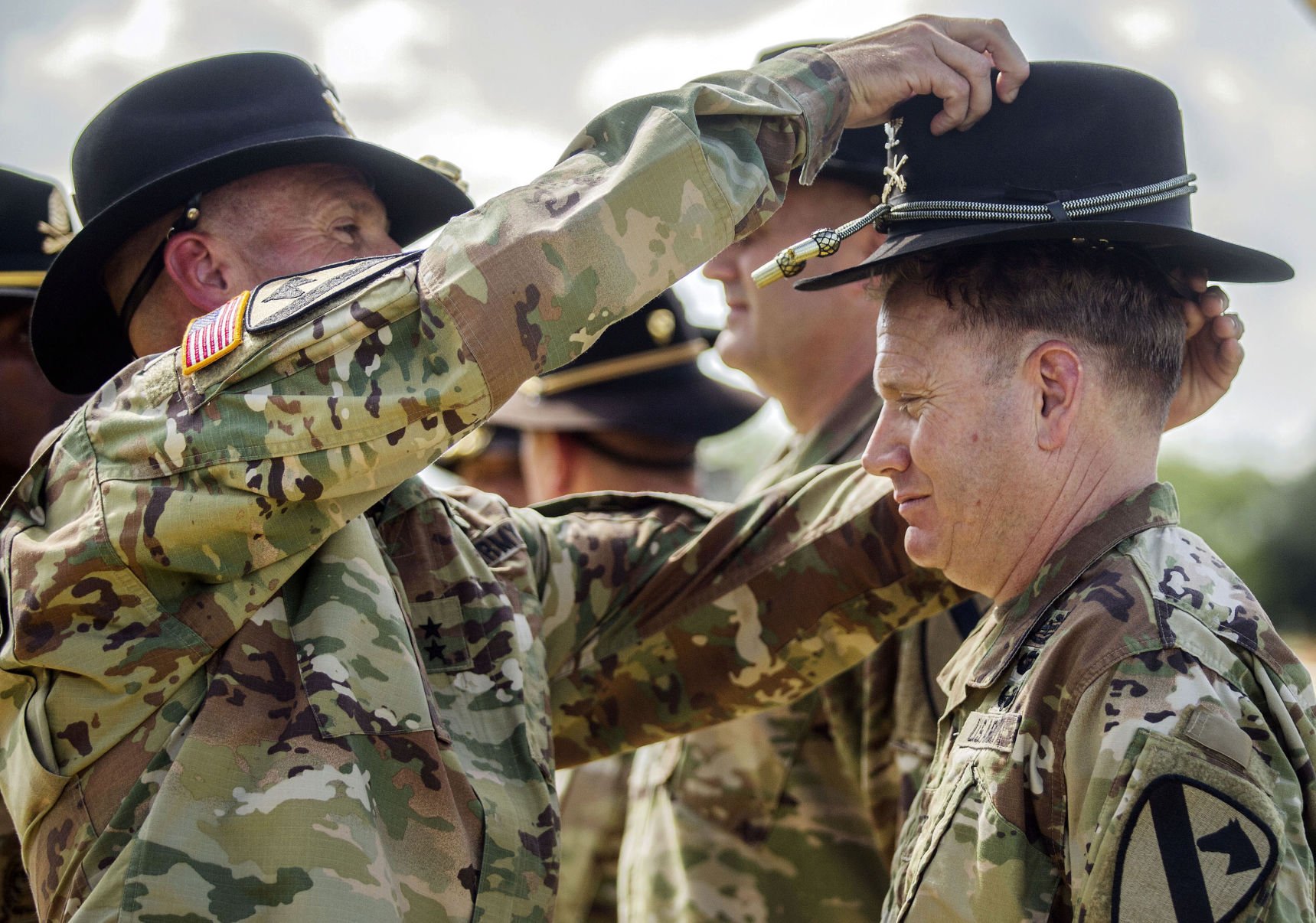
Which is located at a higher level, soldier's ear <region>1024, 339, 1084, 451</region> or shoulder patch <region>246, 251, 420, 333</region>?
shoulder patch <region>246, 251, 420, 333</region>

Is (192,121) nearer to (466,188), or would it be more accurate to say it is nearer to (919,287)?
(466,188)

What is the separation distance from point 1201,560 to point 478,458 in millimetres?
6175

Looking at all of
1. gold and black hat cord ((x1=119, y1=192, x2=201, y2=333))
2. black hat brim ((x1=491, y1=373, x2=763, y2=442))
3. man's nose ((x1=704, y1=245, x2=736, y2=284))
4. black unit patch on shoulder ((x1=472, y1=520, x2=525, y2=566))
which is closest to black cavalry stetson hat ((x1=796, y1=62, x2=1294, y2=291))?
black unit patch on shoulder ((x1=472, y1=520, x2=525, y2=566))

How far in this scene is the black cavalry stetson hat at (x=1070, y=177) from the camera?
2350 mm

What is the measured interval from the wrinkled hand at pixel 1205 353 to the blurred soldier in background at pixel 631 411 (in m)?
3.35

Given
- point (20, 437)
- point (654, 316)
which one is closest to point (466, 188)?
point (20, 437)

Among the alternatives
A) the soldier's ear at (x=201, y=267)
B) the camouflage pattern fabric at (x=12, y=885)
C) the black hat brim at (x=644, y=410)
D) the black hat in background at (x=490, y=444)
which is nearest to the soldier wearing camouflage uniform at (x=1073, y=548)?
the soldier's ear at (x=201, y=267)

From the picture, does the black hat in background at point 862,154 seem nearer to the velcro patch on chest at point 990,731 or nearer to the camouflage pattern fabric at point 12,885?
the velcro patch on chest at point 990,731

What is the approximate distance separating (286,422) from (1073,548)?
4.68ft

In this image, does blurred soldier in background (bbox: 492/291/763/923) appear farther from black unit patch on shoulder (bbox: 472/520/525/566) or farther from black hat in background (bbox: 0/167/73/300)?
black unit patch on shoulder (bbox: 472/520/525/566)

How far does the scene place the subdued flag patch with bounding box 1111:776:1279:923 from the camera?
1823 mm

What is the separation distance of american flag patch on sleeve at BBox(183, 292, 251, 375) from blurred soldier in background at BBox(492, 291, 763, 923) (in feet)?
10.9

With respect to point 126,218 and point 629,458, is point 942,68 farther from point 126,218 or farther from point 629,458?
point 629,458

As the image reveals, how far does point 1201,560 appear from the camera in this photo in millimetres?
2170
